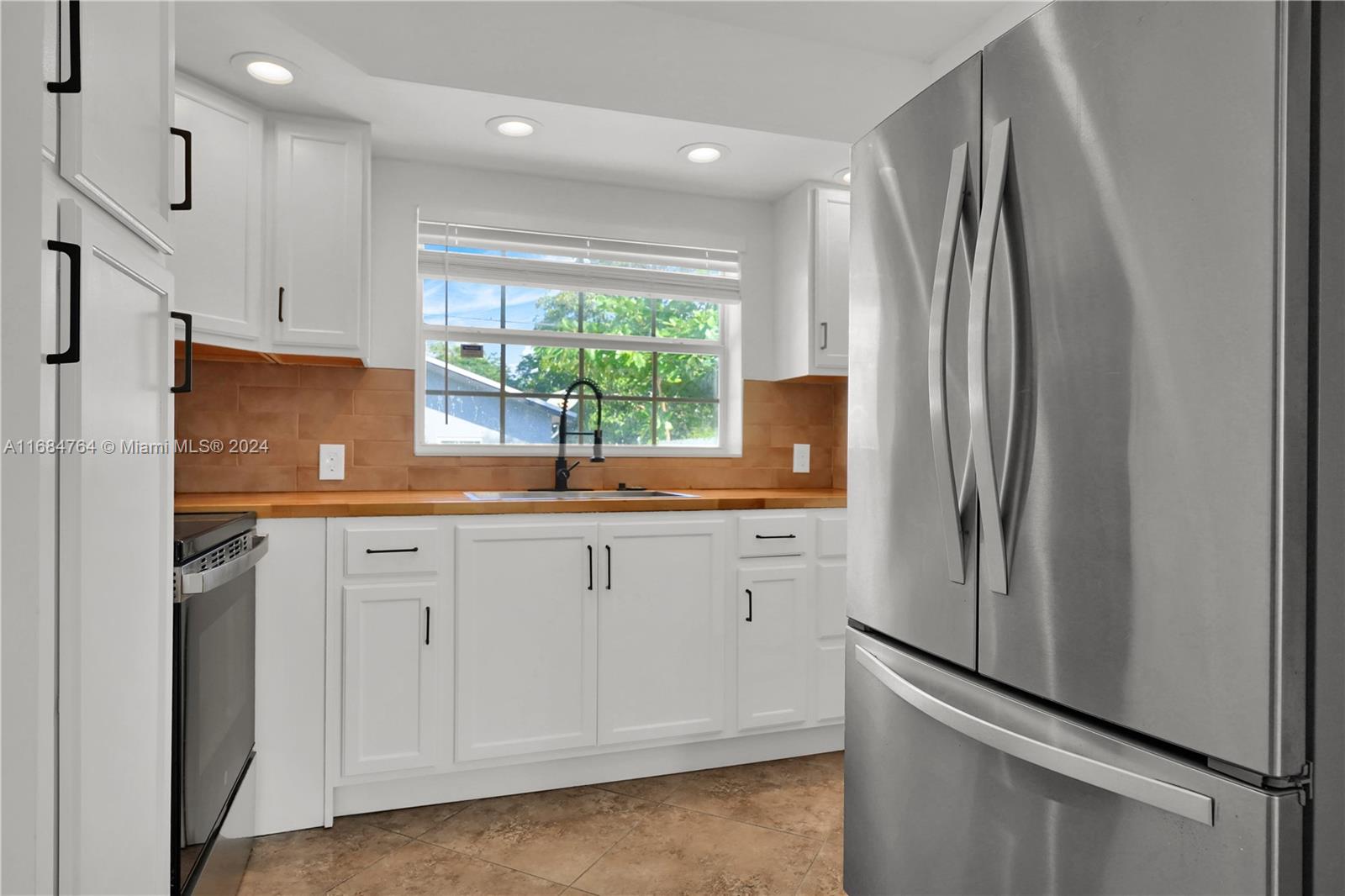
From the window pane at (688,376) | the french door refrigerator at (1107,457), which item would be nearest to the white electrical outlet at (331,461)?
the window pane at (688,376)

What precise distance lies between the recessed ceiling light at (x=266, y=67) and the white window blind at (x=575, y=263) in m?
0.75

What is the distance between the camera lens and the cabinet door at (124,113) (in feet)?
A: 2.88

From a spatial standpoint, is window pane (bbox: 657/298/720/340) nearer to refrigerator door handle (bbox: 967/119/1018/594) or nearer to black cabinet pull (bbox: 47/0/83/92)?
refrigerator door handle (bbox: 967/119/1018/594)

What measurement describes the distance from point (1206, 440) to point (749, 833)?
181 centimetres

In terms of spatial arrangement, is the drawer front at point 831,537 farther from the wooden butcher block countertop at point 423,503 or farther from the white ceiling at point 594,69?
the white ceiling at point 594,69

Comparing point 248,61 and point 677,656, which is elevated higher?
point 248,61

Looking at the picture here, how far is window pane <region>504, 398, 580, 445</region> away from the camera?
3119 millimetres

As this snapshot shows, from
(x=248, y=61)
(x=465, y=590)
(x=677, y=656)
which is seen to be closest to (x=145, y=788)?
(x=465, y=590)

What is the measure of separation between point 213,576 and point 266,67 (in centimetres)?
152

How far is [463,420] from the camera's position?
3.06 metres

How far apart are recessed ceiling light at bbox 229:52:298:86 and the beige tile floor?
218cm

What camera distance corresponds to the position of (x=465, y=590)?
7.59 ft

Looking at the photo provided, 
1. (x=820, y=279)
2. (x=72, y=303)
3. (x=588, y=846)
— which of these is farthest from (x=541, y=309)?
(x=72, y=303)

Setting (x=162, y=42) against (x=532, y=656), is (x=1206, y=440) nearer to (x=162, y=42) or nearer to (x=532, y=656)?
(x=162, y=42)
